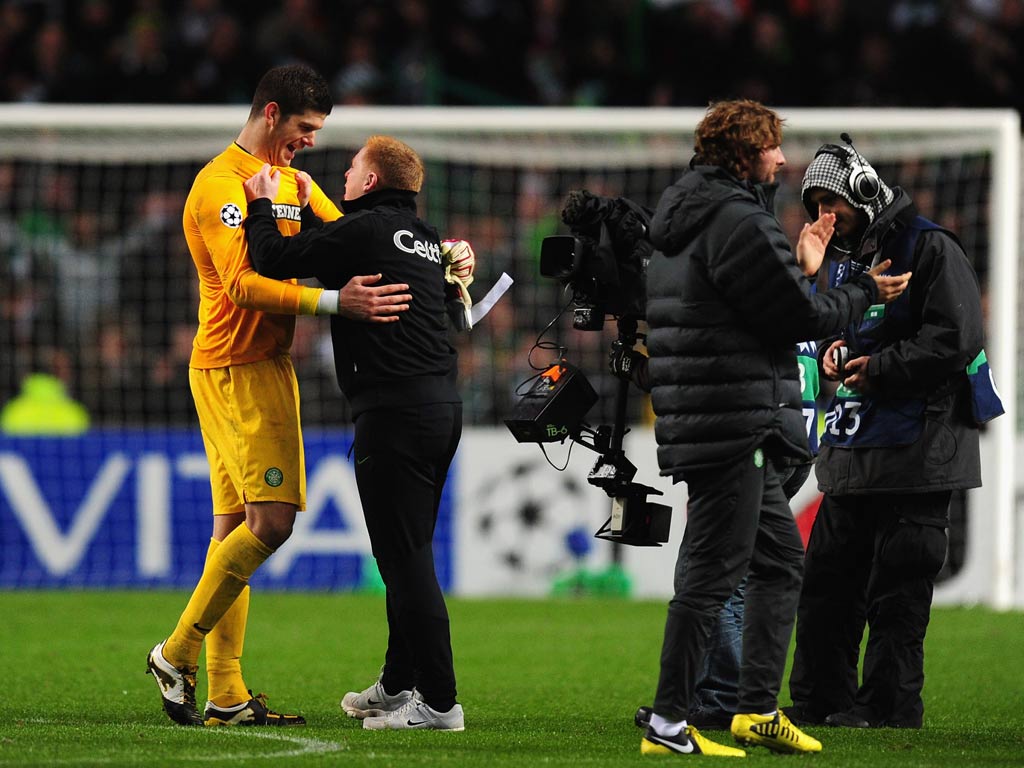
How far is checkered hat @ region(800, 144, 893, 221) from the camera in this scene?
568 centimetres

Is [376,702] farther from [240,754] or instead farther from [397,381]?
[397,381]

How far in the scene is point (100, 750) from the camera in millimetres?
4848

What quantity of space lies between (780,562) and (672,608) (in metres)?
0.40

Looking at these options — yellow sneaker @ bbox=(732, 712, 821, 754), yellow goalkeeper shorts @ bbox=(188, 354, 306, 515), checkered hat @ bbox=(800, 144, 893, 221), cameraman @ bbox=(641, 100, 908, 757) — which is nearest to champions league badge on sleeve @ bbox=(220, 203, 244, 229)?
yellow goalkeeper shorts @ bbox=(188, 354, 306, 515)

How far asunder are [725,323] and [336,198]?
784 cm

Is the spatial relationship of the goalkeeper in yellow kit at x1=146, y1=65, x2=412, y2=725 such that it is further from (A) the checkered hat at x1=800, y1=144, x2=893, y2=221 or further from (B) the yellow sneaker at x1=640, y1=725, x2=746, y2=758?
(A) the checkered hat at x1=800, y1=144, x2=893, y2=221

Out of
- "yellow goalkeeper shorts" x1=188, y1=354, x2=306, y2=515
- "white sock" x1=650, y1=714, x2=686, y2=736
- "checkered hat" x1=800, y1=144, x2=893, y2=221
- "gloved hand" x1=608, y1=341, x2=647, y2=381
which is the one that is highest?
"checkered hat" x1=800, y1=144, x2=893, y2=221

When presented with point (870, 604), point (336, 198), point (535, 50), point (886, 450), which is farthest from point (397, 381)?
point (535, 50)

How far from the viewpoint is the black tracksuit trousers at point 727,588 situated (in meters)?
4.85

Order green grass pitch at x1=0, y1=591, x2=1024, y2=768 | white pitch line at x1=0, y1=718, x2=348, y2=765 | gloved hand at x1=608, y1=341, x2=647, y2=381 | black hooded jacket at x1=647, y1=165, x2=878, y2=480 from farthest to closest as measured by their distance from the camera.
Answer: gloved hand at x1=608, y1=341, x2=647, y2=381
green grass pitch at x1=0, y1=591, x2=1024, y2=768
black hooded jacket at x1=647, y1=165, x2=878, y2=480
white pitch line at x1=0, y1=718, x2=348, y2=765

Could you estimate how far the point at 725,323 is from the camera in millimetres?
4867

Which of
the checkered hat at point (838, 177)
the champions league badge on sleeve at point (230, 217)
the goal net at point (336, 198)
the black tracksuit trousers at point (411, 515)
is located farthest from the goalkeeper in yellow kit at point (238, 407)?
the goal net at point (336, 198)

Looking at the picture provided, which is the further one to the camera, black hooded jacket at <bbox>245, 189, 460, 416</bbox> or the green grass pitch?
black hooded jacket at <bbox>245, 189, 460, 416</bbox>

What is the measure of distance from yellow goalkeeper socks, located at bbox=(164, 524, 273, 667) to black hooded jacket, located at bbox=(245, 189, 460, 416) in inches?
23.4
